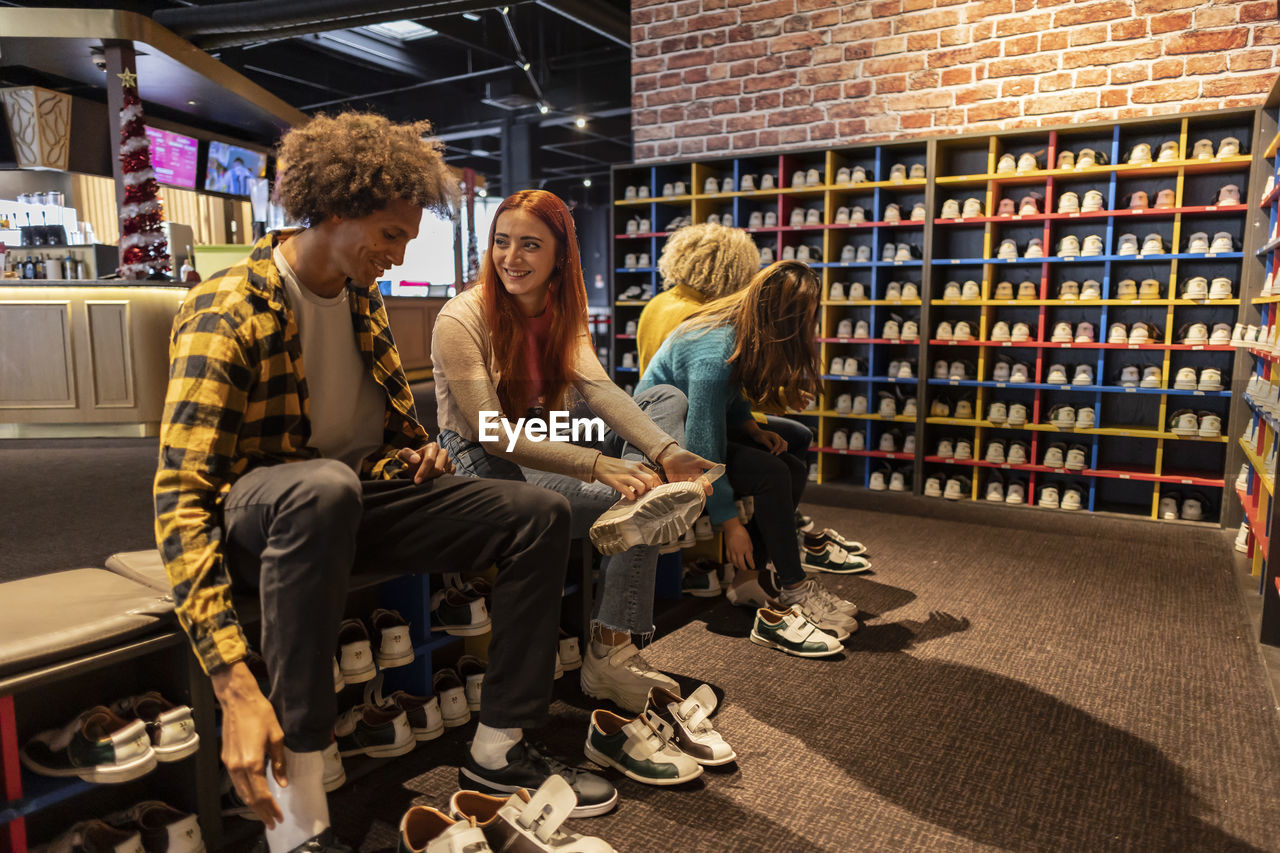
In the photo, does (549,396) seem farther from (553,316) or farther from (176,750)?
(176,750)

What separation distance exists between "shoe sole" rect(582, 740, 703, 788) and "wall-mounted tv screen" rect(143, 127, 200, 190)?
27.7 feet

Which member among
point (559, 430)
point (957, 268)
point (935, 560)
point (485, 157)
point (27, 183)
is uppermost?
point (485, 157)

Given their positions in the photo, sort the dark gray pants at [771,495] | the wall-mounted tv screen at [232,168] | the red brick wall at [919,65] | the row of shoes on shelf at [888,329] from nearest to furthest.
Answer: the dark gray pants at [771,495], the red brick wall at [919,65], the row of shoes on shelf at [888,329], the wall-mounted tv screen at [232,168]

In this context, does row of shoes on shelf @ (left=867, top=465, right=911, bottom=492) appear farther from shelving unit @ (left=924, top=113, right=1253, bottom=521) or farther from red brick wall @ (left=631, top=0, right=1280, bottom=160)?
red brick wall @ (left=631, top=0, right=1280, bottom=160)

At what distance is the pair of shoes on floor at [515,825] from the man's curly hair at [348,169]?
1053 mm

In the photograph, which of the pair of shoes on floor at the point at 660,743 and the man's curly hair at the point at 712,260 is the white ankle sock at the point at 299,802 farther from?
the man's curly hair at the point at 712,260

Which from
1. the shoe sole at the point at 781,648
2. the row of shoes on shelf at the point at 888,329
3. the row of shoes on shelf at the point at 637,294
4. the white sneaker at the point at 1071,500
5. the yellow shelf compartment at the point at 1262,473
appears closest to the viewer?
the shoe sole at the point at 781,648

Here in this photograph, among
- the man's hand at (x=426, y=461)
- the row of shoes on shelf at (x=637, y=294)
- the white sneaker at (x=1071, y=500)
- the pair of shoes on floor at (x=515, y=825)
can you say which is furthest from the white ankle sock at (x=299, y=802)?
the row of shoes on shelf at (x=637, y=294)

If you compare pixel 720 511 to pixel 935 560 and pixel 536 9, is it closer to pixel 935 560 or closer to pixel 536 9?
pixel 935 560

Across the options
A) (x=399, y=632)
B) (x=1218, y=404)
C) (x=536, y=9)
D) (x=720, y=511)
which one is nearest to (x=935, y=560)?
(x=720, y=511)

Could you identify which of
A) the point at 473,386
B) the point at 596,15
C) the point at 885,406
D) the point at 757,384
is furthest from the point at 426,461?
the point at 596,15

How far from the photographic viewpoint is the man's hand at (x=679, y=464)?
2.07 meters

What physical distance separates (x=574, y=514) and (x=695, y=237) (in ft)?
5.07

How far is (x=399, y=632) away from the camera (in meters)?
1.84
